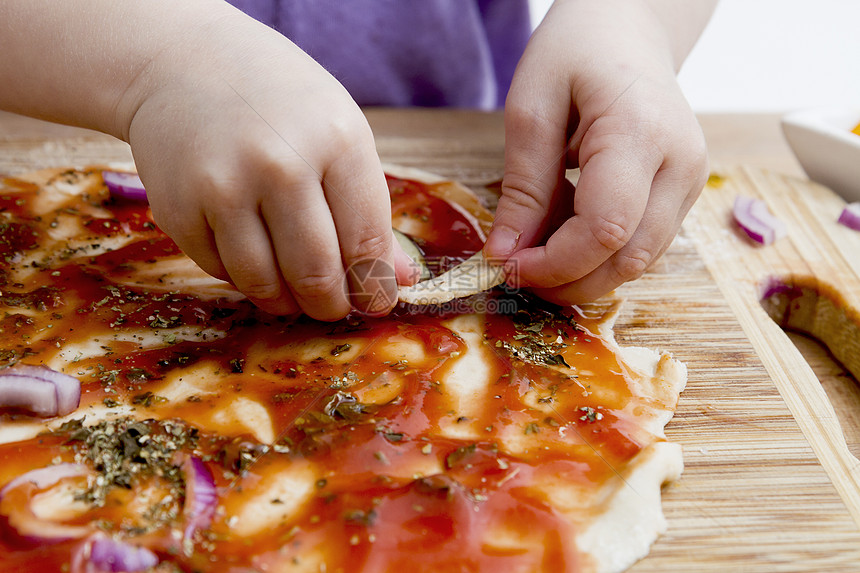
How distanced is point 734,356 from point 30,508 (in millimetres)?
1435

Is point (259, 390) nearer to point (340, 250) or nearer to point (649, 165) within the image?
point (340, 250)

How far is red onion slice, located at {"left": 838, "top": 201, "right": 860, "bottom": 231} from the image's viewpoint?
2.04 metres

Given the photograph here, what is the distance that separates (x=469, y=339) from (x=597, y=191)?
415 mm

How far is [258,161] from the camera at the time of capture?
110cm

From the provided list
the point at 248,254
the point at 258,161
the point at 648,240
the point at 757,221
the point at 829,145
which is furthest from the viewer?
the point at 829,145

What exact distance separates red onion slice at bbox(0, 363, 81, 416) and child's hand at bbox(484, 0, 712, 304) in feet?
2.95

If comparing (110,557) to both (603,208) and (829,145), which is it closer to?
(603,208)

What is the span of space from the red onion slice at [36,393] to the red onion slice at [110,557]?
32cm

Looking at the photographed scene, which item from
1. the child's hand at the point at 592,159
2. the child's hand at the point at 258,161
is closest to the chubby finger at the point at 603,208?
the child's hand at the point at 592,159

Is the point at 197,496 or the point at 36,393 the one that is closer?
the point at 197,496

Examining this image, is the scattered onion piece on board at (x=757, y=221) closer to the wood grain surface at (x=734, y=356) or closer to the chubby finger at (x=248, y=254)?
the wood grain surface at (x=734, y=356)

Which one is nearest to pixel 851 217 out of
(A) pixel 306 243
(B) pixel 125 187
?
(A) pixel 306 243

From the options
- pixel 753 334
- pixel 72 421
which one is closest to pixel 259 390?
pixel 72 421

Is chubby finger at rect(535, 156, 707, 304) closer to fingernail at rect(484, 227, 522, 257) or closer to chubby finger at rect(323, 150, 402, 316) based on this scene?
fingernail at rect(484, 227, 522, 257)
